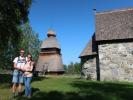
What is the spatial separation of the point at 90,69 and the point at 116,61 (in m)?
3.66

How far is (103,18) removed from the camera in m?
31.7

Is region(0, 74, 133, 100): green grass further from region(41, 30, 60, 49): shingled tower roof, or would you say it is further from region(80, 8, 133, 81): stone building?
region(41, 30, 60, 49): shingled tower roof

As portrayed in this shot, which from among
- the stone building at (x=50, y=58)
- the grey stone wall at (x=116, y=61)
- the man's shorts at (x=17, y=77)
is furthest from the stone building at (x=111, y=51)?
the man's shorts at (x=17, y=77)

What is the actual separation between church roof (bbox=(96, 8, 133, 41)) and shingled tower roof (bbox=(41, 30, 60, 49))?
48.5 feet

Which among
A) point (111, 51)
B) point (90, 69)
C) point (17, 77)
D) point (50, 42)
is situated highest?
point (50, 42)

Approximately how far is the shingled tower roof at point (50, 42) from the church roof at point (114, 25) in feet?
48.5

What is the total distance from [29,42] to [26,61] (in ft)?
175

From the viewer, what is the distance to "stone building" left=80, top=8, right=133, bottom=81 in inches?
1086

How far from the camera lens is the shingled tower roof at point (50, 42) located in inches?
1809

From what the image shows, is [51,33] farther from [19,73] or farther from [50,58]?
[19,73]

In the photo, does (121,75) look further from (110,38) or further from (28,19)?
(28,19)

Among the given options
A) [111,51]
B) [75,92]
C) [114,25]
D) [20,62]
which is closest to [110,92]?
[75,92]

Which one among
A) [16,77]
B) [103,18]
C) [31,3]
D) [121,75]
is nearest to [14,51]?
[103,18]

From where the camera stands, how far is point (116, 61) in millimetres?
27969
